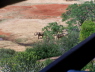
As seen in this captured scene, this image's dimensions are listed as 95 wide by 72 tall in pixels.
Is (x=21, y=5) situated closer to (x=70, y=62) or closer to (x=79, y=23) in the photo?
(x=79, y=23)

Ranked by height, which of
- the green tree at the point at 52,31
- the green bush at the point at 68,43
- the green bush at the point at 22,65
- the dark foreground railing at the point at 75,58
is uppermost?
the dark foreground railing at the point at 75,58

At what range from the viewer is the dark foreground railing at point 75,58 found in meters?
1.31

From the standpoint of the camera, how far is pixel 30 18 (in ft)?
71.9

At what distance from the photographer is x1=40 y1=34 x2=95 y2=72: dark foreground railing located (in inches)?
51.6

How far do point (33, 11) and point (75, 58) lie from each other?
75.5ft

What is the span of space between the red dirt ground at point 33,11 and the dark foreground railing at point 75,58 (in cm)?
2063

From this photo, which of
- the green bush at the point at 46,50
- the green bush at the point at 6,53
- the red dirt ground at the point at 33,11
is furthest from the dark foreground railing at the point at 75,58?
the red dirt ground at the point at 33,11

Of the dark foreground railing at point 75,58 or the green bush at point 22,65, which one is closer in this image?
the dark foreground railing at point 75,58

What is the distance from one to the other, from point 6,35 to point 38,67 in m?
10.0

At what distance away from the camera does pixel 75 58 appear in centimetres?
141

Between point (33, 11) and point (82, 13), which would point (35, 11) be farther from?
point (82, 13)

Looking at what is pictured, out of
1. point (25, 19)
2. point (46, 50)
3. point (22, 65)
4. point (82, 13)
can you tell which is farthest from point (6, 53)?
point (25, 19)

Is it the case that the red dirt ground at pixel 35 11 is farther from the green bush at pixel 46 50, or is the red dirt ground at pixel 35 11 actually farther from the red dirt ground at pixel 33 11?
the green bush at pixel 46 50

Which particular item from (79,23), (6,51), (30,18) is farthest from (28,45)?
(30,18)
